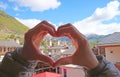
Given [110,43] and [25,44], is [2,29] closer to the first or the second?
[110,43]

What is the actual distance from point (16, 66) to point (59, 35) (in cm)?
15

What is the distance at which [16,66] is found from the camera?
71 cm

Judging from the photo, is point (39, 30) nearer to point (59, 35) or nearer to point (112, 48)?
point (59, 35)

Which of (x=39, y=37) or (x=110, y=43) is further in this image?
(x=110, y=43)

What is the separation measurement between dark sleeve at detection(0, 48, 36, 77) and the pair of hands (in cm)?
3

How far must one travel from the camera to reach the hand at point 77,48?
26.0 inches

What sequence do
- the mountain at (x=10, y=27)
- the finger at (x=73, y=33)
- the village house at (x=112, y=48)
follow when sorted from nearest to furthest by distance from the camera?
the finger at (x=73, y=33) → the village house at (x=112, y=48) → the mountain at (x=10, y=27)

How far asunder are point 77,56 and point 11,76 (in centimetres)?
20

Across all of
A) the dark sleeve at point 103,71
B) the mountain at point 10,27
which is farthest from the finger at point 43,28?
the mountain at point 10,27

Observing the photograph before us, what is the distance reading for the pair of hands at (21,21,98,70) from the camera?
664 mm

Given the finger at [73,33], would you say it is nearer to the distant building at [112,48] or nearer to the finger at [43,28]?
the finger at [43,28]

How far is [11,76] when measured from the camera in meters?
0.72

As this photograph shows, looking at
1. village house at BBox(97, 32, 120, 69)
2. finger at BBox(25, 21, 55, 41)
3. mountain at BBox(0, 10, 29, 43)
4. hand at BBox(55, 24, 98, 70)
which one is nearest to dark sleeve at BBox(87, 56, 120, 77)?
hand at BBox(55, 24, 98, 70)

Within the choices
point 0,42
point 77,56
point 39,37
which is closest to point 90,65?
point 77,56
